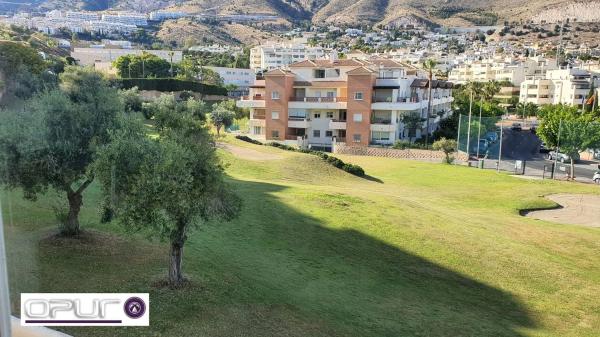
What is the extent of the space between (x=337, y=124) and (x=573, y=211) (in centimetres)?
2454

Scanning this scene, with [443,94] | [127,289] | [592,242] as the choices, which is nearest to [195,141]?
[127,289]

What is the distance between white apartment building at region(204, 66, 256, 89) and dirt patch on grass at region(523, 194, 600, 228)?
70844mm

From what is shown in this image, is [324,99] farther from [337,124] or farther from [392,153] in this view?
[392,153]

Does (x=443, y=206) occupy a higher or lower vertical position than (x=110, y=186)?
lower

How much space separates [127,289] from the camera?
898cm

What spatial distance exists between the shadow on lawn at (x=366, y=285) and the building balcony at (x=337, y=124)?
30.0 metres

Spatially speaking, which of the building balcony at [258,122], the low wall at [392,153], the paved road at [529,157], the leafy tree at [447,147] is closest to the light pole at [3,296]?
the leafy tree at [447,147]

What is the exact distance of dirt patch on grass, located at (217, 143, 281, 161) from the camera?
97.6ft

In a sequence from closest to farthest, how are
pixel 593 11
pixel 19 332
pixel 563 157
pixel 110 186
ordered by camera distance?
1. pixel 19 332
2. pixel 110 186
3. pixel 563 157
4. pixel 593 11

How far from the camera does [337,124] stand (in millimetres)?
45906

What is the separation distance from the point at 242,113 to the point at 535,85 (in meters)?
57.7

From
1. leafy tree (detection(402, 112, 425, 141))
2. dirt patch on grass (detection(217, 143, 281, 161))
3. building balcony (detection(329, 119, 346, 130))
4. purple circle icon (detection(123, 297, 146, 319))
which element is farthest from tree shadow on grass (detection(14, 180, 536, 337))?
leafy tree (detection(402, 112, 425, 141))

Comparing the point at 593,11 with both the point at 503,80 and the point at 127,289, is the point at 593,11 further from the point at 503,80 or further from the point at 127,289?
the point at 127,289

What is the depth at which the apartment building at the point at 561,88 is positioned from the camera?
81594mm
